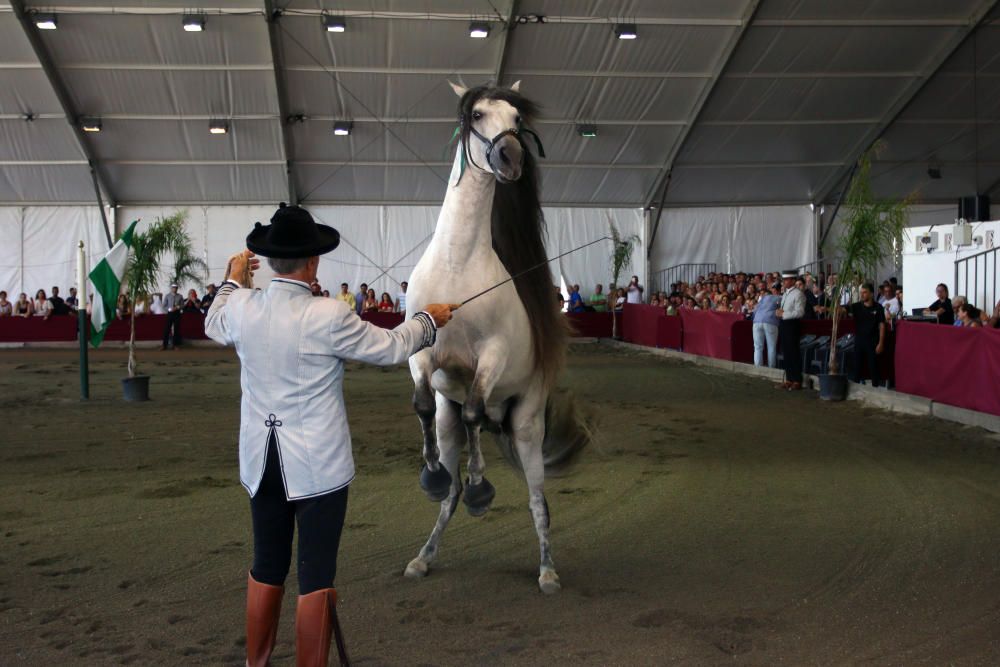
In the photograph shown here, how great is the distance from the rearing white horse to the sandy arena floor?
492 mm

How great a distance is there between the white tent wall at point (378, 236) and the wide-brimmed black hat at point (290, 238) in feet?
66.9

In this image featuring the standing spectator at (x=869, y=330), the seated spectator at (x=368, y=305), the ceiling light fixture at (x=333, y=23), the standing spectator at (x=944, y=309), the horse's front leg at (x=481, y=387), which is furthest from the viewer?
the seated spectator at (x=368, y=305)

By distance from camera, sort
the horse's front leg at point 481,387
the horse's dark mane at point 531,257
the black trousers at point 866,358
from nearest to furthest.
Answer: the horse's front leg at point 481,387
the horse's dark mane at point 531,257
the black trousers at point 866,358

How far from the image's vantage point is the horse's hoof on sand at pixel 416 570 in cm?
438

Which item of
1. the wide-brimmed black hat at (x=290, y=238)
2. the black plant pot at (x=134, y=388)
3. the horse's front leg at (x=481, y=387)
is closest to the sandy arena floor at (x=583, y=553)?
the horse's front leg at (x=481, y=387)

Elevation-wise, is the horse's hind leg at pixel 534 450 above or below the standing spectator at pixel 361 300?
below

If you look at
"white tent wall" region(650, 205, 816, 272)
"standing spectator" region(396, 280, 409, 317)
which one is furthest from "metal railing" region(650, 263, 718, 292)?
"standing spectator" region(396, 280, 409, 317)

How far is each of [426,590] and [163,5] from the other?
52.6 ft

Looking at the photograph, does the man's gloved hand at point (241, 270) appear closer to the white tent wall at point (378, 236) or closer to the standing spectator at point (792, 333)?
the standing spectator at point (792, 333)

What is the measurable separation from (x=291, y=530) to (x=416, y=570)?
4.51 ft

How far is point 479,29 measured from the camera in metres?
17.6

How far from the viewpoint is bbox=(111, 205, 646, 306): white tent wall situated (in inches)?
941

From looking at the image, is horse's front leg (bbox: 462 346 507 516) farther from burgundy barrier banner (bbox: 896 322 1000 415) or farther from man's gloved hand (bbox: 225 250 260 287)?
burgundy barrier banner (bbox: 896 322 1000 415)

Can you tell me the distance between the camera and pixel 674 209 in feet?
82.3
